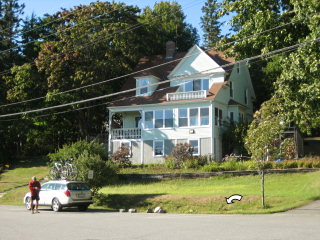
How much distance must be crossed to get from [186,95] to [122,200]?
1672cm

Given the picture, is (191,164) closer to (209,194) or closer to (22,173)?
(209,194)

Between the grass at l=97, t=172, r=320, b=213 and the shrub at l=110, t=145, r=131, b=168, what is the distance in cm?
661

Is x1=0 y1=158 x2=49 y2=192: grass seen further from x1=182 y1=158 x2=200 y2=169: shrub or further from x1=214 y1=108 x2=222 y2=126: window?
x1=214 y1=108 x2=222 y2=126: window

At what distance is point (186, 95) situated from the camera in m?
38.8

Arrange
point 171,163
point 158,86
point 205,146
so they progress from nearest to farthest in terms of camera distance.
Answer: point 171,163, point 205,146, point 158,86

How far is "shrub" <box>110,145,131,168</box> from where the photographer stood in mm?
36781

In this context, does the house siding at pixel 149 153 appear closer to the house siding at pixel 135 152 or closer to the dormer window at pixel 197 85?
the house siding at pixel 135 152

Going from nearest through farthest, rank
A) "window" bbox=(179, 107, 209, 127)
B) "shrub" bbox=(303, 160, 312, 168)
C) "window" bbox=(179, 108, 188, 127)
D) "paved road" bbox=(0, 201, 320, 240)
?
"paved road" bbox=(0, 201, 320, 240)
"shrub" bbox=(303, 160, 312, 168)
"window" bbox=(179, 107, 209, 127)
"window" bbox=(179, 108, 188, 127)

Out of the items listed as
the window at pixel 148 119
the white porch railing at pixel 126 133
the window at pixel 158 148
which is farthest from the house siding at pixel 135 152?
the window at pixel 148 119

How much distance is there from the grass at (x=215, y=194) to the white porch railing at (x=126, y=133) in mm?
10720

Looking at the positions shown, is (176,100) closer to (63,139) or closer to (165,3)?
(63,139)

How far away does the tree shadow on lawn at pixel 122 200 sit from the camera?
77.2ft

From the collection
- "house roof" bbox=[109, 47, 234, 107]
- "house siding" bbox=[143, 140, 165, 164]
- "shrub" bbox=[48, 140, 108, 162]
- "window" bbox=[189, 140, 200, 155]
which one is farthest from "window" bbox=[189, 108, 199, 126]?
"shrub" bbox=[48, 140, 108, 162]

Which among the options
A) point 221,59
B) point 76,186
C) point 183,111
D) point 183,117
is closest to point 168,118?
point 183,117
